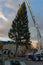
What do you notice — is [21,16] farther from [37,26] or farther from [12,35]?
[37,26]

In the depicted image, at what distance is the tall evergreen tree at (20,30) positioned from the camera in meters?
59.6

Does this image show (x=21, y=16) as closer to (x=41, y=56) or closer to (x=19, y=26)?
(x=19, y=26)

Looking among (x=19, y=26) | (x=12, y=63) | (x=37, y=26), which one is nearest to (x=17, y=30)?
(x=19, y=26)

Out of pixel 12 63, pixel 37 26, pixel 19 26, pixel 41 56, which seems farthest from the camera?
pixel 37 26

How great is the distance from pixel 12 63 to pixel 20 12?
47675 millimetres

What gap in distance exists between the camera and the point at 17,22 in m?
60.5

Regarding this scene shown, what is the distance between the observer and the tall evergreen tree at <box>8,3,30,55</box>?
2347 inches

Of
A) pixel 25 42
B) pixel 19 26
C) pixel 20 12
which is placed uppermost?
pixel 20 12

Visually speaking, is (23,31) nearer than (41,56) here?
No

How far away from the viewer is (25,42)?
60750 millimetres

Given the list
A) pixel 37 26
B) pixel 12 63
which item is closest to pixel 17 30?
pixel 37 26

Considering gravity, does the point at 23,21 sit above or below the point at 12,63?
above

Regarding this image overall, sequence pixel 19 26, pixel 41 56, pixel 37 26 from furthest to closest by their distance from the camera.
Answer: pixel 37 26 < pixel 19 26 < pixel 41 56

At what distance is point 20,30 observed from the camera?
5975 cm
